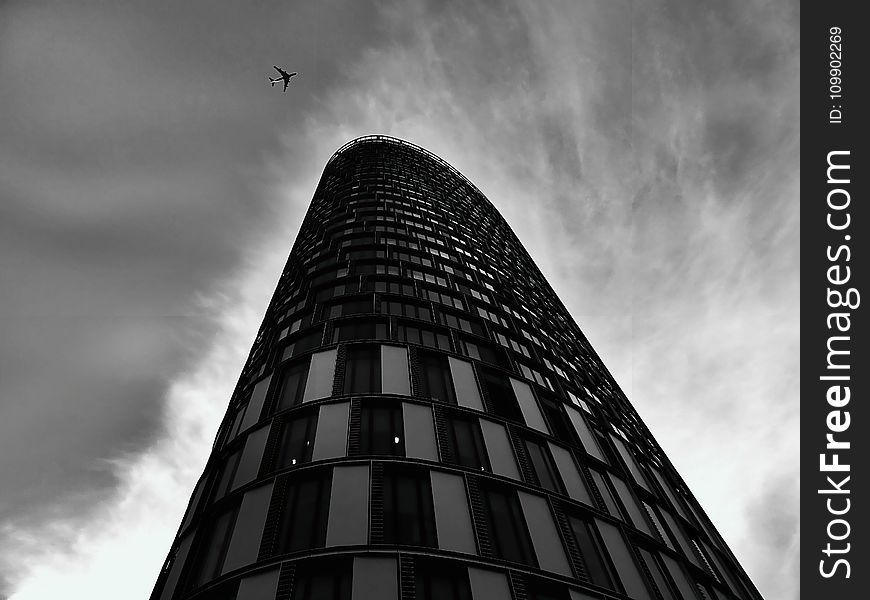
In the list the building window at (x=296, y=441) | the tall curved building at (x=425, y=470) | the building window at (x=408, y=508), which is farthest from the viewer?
the building window at (x=296, y=441)

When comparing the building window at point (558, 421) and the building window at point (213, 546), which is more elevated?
the building window at point (558, 421)

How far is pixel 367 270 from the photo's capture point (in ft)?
118

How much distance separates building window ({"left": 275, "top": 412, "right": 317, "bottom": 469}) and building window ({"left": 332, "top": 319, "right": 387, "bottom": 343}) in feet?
20.0

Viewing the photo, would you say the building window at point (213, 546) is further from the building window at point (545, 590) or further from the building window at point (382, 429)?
the building window at point (545, 590)

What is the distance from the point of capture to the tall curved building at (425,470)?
15.8m

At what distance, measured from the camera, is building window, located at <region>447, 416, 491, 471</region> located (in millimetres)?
20031

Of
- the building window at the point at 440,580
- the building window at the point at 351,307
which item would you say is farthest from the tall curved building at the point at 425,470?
the building window at the point at 351,307

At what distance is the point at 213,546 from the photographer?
717 inches

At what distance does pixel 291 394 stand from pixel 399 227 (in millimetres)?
23808

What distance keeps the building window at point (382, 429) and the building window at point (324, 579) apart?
453 cm

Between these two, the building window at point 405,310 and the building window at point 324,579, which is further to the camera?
the building window at point 405,310

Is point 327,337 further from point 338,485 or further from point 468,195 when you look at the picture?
point 468,195

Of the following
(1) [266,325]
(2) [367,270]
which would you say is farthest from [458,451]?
(1) [266,325]

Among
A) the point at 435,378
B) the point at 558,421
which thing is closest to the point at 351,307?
the point at 435,378
